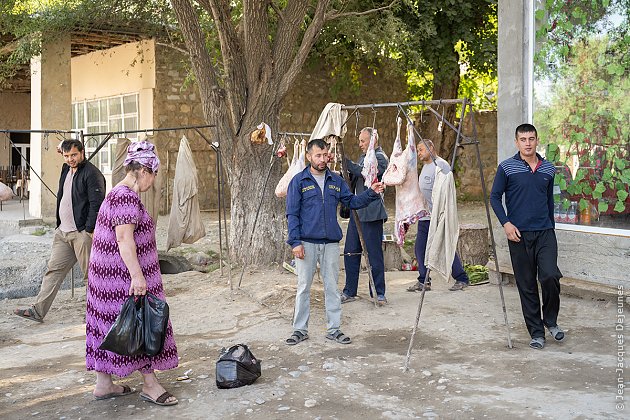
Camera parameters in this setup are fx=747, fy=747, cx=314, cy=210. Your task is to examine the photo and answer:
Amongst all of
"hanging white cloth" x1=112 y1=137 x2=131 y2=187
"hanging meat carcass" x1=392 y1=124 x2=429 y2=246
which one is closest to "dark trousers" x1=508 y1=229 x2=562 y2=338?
"hanging meat carcass" x1=392 y1=124 x2=429 y2=246

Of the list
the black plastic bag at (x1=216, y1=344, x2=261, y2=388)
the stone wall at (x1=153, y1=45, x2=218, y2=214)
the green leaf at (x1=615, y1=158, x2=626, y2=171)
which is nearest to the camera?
the black plastic bag at (x1=216, y1=344, x2=261, y2=388)

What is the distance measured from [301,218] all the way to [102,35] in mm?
11162

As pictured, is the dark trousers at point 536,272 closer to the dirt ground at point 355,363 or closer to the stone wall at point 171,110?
the dirt ground at point 355,363

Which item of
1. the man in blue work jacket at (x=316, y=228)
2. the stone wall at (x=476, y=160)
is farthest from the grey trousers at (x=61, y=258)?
the stone wall at (x=476, y=160)

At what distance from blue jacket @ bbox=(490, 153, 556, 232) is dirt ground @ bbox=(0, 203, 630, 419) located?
1.01 meters

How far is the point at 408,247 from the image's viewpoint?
11688 mm

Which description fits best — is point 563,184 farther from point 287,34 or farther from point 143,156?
point 143,156

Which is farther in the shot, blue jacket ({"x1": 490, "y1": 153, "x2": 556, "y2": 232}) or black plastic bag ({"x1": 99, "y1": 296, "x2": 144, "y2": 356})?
blue jacket ({"x1": 490, "y1": 153, "x2": 556, "y2": 232})

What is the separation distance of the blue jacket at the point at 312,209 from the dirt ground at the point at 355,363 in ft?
3.01

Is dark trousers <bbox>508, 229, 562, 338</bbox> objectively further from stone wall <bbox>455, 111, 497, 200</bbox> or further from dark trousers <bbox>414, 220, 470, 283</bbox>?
stone wall <bbox>455, 111, 497, 200</bbox>

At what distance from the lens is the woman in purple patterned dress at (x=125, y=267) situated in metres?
4.67

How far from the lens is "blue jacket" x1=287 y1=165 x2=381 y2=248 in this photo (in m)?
6.17

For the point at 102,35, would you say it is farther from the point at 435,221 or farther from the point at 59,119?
the point at 435,221

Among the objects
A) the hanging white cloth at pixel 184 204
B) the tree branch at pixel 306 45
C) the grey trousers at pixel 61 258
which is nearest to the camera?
the grey trousers at pixel 61 258
